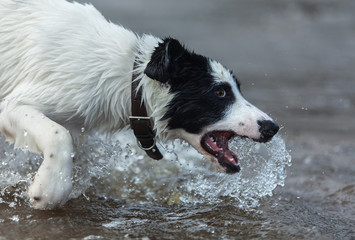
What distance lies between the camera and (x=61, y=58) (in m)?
4.37

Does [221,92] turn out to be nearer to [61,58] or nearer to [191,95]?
[191,95]

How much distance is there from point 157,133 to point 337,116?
4567 millimetres

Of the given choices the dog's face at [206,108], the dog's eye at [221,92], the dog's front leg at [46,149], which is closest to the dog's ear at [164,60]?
the dog's face at [206,108]

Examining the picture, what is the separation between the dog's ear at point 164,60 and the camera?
4.15 meters

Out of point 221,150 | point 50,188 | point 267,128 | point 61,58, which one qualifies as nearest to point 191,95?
point 221,150

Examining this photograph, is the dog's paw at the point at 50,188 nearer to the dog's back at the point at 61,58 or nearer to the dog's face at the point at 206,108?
the dog's back at the point at 61,58

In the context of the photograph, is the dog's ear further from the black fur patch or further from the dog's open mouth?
the dog's open mouth

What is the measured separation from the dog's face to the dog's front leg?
0.76m

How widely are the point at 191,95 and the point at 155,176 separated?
1.47 m

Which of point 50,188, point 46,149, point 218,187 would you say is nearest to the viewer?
point 50,188

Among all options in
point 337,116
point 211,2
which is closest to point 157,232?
point 337,116

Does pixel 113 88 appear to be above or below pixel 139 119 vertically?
above

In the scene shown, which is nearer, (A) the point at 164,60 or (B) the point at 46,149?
(B) the point at 46,149

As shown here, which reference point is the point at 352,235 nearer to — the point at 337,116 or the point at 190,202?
the point at 190,202
